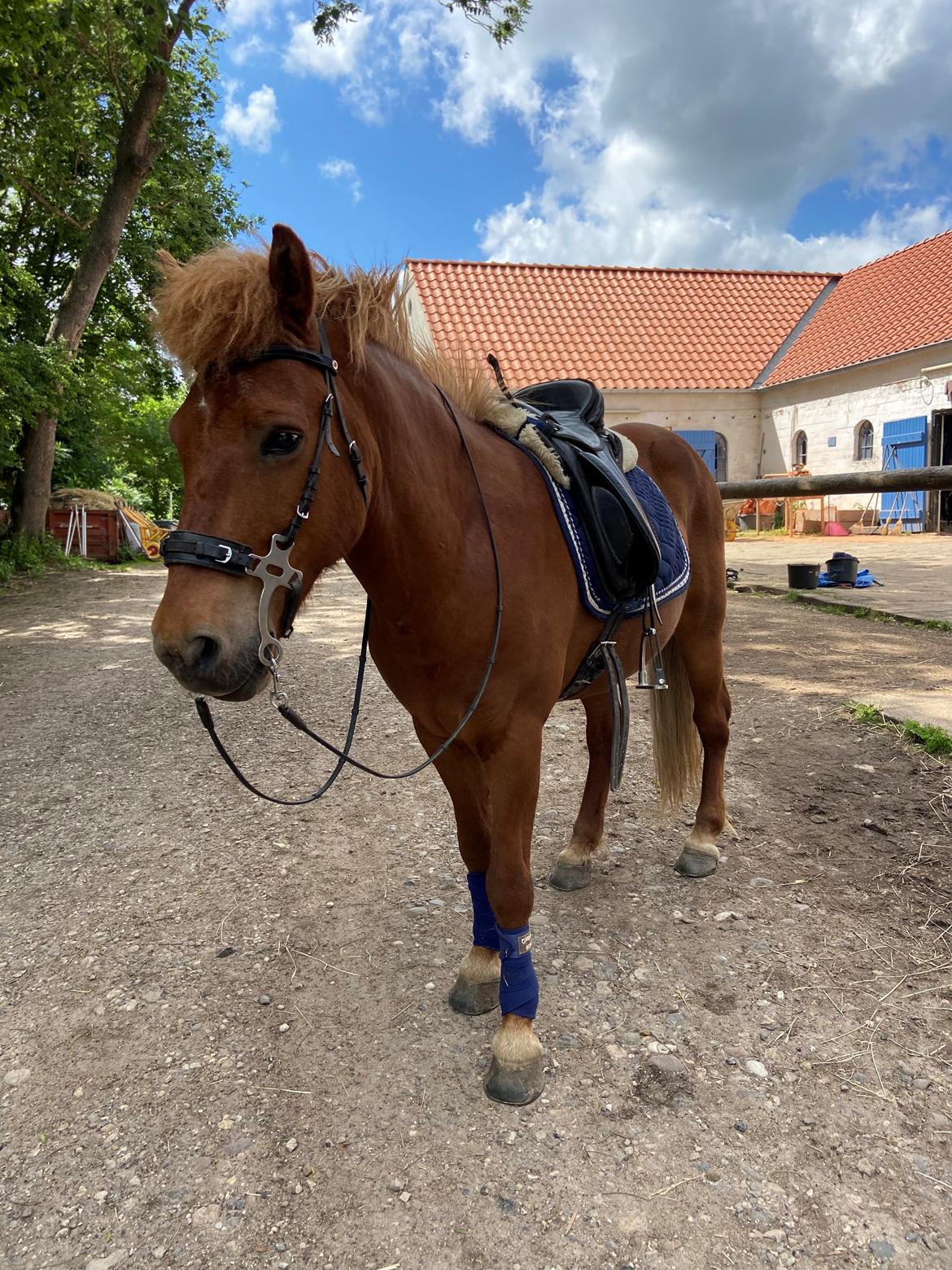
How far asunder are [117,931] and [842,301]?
23.1 m

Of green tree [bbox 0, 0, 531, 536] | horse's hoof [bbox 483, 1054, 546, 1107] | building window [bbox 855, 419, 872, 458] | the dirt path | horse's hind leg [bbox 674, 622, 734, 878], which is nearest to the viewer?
the dirt path

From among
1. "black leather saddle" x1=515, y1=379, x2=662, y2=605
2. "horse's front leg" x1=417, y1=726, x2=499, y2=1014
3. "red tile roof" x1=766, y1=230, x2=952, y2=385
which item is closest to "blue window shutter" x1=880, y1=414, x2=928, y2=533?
"red tile roof" x1=766, y1=230, x2=952, y2=385

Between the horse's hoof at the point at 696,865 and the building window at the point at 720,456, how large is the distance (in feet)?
59.2

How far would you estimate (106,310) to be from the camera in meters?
15.2

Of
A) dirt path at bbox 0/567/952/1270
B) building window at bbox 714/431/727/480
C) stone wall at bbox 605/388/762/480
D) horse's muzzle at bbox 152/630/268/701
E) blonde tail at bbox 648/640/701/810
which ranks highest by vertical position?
stone wall at bbox 605/388/762/480

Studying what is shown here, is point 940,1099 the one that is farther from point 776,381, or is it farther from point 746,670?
point 776,381

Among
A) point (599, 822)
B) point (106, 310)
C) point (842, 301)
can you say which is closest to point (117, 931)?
point (599, 822)

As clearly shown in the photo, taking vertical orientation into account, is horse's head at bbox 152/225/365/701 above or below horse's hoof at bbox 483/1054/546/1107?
above

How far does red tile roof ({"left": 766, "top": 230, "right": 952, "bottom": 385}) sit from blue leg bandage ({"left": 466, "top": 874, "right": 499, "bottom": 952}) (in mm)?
17532

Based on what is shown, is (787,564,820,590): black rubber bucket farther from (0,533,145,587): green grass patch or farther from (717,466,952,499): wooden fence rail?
(0,533,145,587): green grass patch

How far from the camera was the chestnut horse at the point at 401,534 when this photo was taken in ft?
4.92

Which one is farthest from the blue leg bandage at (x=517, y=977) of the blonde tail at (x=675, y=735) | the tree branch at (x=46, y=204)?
the tree branch at (x=46, y=204)

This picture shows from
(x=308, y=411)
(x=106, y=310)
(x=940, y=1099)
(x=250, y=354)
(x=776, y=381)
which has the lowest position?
(x=940, y=1099)

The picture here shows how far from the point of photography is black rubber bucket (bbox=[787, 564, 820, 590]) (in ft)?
30.8
